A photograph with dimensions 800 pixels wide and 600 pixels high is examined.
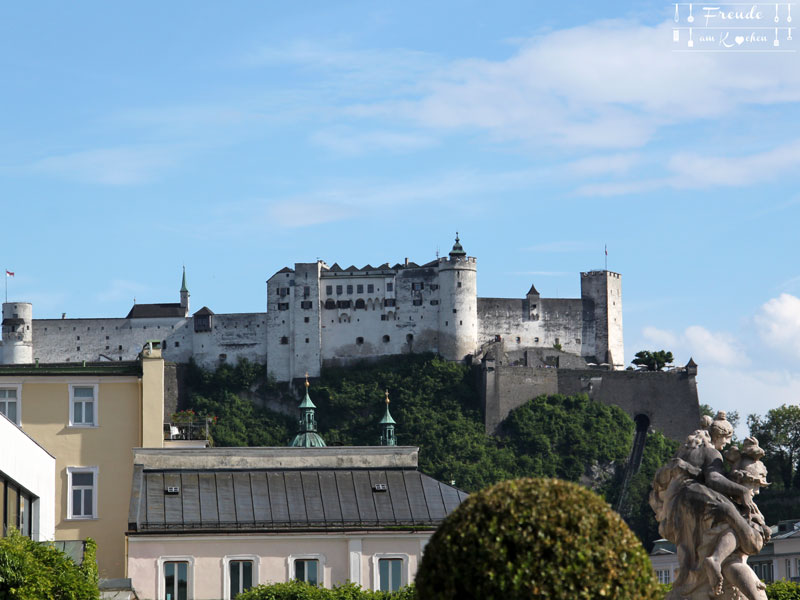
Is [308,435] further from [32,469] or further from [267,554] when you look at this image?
[32,469]

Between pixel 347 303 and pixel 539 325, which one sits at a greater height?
pixel 347 303

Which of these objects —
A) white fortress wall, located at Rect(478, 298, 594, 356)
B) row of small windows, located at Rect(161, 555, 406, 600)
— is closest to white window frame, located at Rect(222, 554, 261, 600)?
row of small windows, located at Rect(161, 555, 406, 600)

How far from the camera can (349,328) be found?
14512cm

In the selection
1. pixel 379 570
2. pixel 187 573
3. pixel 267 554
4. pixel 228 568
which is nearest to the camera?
pixel 187 573

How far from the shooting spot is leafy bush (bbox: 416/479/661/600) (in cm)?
1227

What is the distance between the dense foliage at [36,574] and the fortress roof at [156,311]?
410 ft

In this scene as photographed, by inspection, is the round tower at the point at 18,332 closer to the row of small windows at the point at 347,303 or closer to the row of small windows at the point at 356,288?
the row of small windows at the point at 347,303

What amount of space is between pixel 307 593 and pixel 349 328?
111548 mm

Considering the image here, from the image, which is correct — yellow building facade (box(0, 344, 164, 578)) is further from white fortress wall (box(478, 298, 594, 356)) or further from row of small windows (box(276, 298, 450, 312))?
white fortress wall (box(478, 298, 594, 356))

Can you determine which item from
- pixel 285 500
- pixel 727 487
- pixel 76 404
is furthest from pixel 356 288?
pixel 727 487

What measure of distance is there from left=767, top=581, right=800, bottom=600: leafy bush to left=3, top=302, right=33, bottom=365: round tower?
12296cm

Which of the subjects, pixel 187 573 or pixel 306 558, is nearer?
pixel 187 573

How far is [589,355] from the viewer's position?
148m

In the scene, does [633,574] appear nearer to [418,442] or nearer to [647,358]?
[418,442]
